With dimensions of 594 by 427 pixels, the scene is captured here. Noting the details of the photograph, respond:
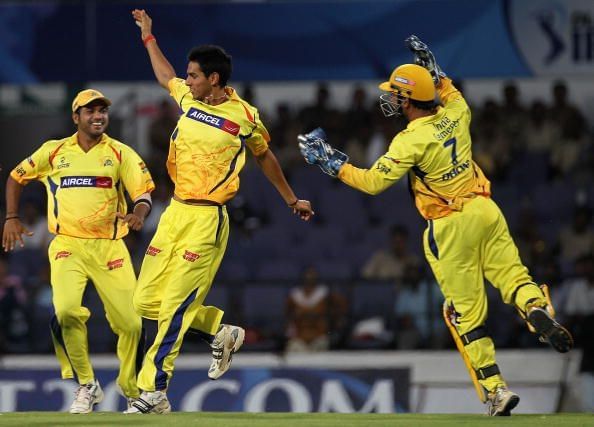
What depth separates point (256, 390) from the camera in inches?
Result: 555

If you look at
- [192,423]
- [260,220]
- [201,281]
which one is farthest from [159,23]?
[192,423]

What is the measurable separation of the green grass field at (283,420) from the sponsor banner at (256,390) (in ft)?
12.5

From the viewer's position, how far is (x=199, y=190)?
32.6ft

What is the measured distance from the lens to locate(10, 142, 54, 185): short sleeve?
1075 cm

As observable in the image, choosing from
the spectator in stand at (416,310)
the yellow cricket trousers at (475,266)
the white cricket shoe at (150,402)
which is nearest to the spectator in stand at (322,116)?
the spectator in stand at (416,310)

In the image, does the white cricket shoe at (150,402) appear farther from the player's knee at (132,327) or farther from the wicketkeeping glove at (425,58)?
the wicketkeeping glove at (425,58)

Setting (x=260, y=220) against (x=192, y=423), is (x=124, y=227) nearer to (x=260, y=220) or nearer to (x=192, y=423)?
(x=192, y=423)

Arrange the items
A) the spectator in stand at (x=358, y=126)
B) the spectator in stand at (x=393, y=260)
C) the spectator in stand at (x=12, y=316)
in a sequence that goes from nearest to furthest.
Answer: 1. the spectator in stand at (x=12, y=316)
2. the spectator in stand at (x=393, y=260)
3. the spectator in stand at (x=358, y=126)

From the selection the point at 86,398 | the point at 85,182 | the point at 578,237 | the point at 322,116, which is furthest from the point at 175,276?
the point at 322,116

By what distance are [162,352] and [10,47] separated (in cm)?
742

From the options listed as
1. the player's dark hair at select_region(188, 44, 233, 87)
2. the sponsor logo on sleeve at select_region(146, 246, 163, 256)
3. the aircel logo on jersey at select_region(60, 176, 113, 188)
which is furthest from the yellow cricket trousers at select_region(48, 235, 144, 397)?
the player's dark hair at select_region(188, 44, 233, 87)

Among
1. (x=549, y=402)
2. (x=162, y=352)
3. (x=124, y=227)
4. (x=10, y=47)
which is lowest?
(x=549, y=402)

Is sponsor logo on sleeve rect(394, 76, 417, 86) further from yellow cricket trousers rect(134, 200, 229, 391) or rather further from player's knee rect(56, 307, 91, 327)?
player's knee rect(56, 307, 91, 327)

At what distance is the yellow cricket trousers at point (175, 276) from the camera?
9781mm
